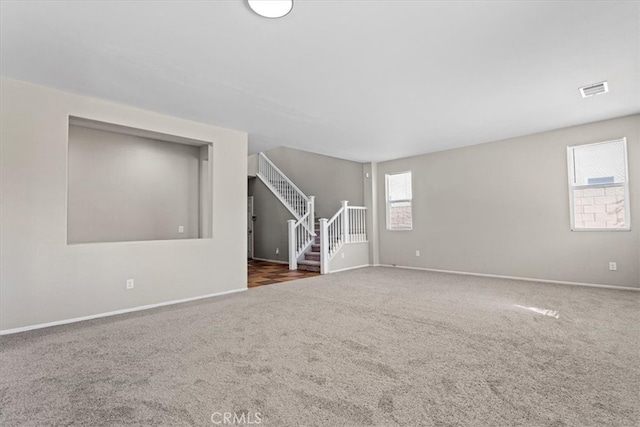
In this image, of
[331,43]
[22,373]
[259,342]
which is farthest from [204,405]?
[331,43]

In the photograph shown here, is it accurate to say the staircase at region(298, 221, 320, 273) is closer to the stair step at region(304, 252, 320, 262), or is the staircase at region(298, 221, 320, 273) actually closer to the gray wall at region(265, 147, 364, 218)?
the stair step at region(304, 252, 320, 262)

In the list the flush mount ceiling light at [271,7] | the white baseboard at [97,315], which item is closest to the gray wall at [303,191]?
the white baseboard at [97,315]

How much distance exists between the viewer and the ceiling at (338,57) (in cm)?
217

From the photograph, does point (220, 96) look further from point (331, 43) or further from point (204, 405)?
point (204, 405)

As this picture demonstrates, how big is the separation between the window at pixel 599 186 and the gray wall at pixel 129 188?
5999mm

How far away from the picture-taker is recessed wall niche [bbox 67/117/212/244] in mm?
4137

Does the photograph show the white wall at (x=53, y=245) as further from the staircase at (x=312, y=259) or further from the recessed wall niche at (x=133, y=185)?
the staircase at (x=312, y=259)

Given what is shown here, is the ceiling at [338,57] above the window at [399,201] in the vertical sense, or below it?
above

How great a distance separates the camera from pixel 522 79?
10.6 ft

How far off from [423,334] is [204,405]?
189 cm

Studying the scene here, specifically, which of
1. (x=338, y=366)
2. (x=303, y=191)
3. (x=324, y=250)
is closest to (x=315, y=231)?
(x=324, y=250)

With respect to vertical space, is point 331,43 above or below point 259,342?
above

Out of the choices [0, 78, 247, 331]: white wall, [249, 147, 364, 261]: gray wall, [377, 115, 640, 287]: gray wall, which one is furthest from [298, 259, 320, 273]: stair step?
[0, 78, 247, 331]: white wall

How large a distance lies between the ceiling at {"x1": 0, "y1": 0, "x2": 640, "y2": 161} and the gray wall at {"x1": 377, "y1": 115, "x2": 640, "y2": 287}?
75 cm
